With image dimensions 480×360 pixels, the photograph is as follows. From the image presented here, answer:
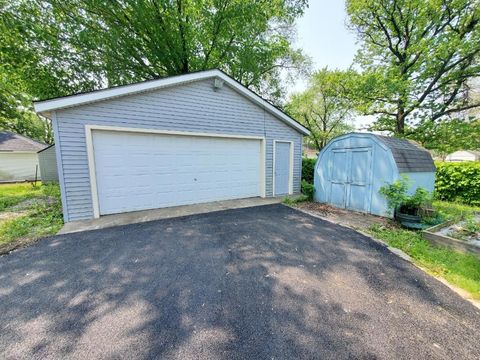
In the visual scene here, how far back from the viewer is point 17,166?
50.1 feet

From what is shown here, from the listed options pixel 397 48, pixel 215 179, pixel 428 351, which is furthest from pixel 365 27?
pixel 428 351

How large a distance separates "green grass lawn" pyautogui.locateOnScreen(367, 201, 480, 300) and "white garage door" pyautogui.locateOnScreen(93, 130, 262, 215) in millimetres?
4447

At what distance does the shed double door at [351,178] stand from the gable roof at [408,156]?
538 mm

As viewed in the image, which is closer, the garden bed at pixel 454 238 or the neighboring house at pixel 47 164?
the garden bed at pixel 454 238

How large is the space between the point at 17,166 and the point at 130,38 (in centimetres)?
1536

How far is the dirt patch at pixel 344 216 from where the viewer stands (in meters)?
4.83

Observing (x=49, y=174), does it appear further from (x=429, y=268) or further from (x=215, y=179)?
(x=429, y=268)

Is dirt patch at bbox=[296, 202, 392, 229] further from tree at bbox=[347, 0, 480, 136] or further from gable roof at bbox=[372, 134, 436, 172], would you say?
tree at bbox=[347, 0, 480, 136]

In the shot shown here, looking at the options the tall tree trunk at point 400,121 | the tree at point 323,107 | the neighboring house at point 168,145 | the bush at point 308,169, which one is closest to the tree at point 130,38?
the neighboring house at point 168,145

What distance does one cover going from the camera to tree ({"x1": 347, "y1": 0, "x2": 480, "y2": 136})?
9047mm

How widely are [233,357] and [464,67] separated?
48.9ft

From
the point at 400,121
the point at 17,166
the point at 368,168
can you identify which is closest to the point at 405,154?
the point at 368,168

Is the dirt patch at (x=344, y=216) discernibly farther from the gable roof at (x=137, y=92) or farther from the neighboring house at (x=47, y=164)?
the neighboring house at (x=47, y=164)

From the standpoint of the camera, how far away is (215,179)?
6770mm
